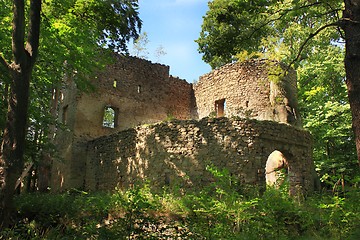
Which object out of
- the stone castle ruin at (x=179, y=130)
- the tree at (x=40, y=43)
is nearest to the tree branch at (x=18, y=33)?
the tree at (x=40, y=43)

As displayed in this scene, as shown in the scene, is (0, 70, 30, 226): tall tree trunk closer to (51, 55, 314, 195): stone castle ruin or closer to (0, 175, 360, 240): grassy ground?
(0, 175, 360, 240): grassy ground

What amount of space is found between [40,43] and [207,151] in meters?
6.51

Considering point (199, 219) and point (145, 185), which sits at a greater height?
point (145, 185)

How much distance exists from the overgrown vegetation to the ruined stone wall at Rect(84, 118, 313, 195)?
2.32 m

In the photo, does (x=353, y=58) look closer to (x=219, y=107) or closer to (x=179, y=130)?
(x=179, y=130)

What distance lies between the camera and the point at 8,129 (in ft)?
24.1

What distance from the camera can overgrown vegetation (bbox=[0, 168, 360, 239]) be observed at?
21.0 feet

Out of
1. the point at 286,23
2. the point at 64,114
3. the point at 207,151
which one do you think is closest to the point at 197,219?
the point at 207,151

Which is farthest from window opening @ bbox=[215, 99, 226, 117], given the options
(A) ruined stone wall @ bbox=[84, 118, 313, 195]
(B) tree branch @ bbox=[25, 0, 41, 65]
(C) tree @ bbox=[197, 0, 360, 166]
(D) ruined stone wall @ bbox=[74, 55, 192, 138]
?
(B) tree branch @ bbox=[25, 0, 41, 65]

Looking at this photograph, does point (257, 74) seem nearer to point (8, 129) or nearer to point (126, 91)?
point (126, 91)

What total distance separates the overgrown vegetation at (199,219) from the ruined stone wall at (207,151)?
91.2 inches

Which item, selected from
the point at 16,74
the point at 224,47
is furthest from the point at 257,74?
the point at 16,74

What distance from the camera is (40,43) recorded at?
11148 mm

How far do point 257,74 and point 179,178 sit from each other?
7.89m
